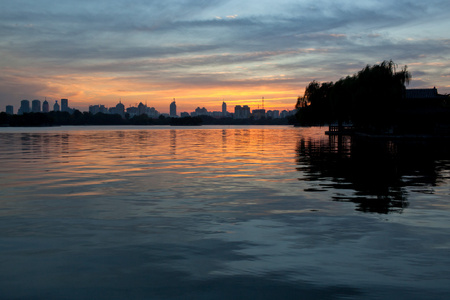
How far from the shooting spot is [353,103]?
4991 centimetres

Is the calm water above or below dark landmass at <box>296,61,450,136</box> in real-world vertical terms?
below

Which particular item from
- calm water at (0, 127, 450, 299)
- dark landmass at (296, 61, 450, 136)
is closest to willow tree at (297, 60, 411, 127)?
dark landmass at (296, 61, 450, 136)

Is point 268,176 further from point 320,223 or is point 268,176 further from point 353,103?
point 353,103

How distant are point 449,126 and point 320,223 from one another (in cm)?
5163

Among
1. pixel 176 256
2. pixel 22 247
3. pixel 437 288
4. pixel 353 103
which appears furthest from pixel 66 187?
pixel 353 103

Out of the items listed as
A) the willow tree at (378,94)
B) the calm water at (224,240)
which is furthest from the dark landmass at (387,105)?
the calm water at (224,240)

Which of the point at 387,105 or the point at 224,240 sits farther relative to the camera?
the point at 387,105

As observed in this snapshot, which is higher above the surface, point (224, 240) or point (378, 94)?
point (378, 94)

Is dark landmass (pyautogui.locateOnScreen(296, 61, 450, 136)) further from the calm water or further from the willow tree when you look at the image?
the calm water

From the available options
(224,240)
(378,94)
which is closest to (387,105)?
→ (378,94)

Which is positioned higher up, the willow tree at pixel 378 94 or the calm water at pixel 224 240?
the willow tree at pixel 378 94

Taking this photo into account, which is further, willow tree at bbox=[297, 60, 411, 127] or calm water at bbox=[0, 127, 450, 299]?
willow tree at bbox=[297, 60, 411, 127]

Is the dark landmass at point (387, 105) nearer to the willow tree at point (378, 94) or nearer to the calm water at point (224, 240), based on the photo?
the willow tree at point (378, 94)

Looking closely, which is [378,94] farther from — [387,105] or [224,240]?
[224,240]
